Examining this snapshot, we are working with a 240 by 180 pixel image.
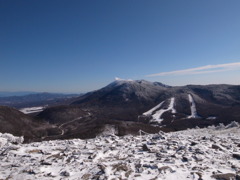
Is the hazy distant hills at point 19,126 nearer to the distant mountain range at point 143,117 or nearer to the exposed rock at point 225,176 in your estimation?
the distant mountain range at point 143,117

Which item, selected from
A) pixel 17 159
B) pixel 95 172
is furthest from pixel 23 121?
pixel 95 172

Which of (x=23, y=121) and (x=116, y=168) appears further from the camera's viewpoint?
(x=23, y=121)

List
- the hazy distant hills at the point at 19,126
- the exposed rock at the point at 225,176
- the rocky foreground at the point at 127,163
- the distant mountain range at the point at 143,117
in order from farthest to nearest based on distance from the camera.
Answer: the distant mountain range at the point at 143,117 < the hazy distant hills at the point at 19,126 < the rocky foreground at the point at 127,163 < the exposed rock at the point at 225,176

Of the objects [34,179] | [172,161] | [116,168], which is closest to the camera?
[34,179]

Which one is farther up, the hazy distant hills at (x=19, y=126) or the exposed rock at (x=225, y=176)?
the exposed rock at (x=225, y=176)

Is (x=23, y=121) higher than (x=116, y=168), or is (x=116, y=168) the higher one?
(x=116, y=168)

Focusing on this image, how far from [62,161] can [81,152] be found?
5.67 ft

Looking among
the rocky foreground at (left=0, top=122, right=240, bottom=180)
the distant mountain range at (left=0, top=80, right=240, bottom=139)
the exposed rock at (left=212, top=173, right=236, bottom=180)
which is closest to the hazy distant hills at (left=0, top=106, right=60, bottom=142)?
the distant mountain range at (left=0, top=80, right=240, bottom=139)

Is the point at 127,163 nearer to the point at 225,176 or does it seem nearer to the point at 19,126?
the point at 225,176

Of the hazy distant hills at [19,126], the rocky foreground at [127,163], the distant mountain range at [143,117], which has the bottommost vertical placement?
the distant mountain range at [143,117]

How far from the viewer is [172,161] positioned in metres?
9.34

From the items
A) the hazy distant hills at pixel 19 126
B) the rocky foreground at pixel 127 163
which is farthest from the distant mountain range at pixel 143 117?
the rocky foreground at pixel 127 163

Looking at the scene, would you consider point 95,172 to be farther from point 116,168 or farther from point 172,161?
point 172,161

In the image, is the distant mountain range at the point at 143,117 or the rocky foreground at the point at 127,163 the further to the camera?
the distant mountain range at the point at 143,117
